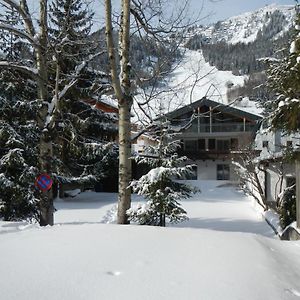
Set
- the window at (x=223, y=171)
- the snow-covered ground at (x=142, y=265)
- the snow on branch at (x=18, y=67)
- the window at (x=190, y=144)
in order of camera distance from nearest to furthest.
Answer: the snow-covered ground at (x=142, y=265) < the snow on branch at (x=18, y=67) < the window at (x=223, y=171) < the window at (x=190, y=144)

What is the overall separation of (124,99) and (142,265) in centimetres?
482

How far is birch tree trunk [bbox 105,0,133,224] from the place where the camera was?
7.74m

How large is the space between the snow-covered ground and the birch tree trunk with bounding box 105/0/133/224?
246 cm

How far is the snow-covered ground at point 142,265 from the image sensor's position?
9.55 feet

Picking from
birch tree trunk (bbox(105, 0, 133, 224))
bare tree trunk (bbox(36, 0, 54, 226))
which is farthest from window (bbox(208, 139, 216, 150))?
birch tree trunk (bbox(105, 0, 133, 224))

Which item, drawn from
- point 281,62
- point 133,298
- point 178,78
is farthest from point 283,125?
point 133,298

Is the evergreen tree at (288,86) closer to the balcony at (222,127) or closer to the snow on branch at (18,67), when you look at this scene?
the snow on branch at (18,67)

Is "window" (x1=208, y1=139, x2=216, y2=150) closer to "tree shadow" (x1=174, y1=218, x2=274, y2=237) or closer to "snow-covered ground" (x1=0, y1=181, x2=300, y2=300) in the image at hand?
"tree shadow" (x1=174, y1=218, x2=274, y2=237)

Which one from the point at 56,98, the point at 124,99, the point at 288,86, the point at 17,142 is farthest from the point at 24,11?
the point at 288,86

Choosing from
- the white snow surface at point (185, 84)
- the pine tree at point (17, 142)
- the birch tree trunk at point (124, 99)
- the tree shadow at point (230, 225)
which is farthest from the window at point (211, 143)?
the birch tree trunk at point (124, 99)

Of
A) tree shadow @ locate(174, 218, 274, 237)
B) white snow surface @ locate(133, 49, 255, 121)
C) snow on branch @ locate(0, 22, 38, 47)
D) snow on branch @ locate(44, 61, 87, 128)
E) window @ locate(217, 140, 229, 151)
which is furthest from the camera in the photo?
window @ locate(217, 140, 229, 151)

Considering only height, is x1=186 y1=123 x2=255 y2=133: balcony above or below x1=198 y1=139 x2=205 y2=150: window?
above

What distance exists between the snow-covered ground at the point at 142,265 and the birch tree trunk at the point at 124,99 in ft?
8.08

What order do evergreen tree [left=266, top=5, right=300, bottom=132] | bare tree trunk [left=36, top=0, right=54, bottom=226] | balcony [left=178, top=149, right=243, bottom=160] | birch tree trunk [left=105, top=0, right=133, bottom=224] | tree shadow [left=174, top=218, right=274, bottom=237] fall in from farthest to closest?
balcony [left=178, top=149, right=243, bottom=160]
tree shadow [left=174, top=218, right=274, bottom=237]
bare tree trunk [left=36, top=0, right=54, bottom=226]
birch tree trunk [left=105, top=0, right=133, bottom=224]
evergreen tree [left=266, top=5, right=300, bottom=132]
